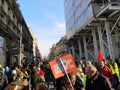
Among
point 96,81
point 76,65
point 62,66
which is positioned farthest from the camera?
point 76,65

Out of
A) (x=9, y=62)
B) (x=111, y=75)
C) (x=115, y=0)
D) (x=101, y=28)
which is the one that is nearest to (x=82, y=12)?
(x=101, y=28)

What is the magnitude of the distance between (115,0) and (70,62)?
17361 millimetres

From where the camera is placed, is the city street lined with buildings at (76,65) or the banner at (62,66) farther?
the banner at (62,66)

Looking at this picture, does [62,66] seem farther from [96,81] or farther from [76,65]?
[76,65]

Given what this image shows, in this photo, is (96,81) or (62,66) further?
(62,66)

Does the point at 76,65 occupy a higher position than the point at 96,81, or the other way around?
the point at 76,65

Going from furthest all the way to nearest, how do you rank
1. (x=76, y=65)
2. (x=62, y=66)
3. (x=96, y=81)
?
(x=76, y=65), (x=62, y=66), (x=96, y=81)

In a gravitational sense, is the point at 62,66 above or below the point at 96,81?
above

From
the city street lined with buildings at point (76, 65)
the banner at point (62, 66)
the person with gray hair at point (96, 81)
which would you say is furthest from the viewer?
the banner at point (62, 66)

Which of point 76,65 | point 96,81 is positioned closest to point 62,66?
point 96,81

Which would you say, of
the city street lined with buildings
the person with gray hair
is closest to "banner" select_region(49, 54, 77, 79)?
the city street lined with buildings

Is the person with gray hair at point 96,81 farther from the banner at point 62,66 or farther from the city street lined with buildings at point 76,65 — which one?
the banner at point 62,66

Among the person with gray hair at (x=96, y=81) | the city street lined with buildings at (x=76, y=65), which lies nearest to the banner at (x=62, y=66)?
the city street lined with buildings at (x=76, y=65)

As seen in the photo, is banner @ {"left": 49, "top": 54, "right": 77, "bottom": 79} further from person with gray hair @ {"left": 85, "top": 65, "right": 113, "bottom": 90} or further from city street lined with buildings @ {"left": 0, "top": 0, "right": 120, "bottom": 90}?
person with gray hair @ {"left": 85, "top": 65, "right": 113, "bottom": 90}
